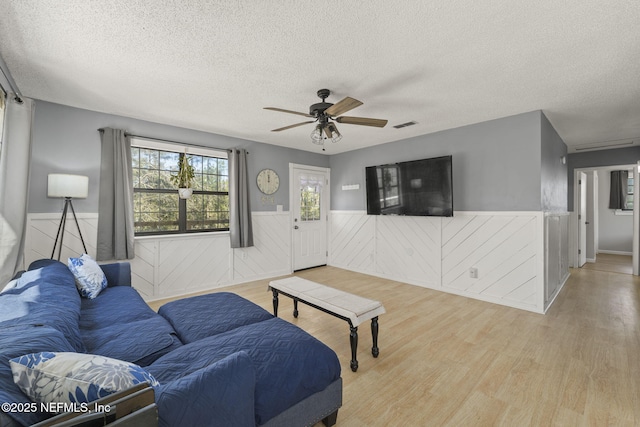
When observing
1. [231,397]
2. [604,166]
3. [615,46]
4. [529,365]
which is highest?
[615,46]

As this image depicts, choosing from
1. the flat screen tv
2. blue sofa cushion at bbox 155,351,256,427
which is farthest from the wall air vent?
blue sofa cushion at bbox 155,351,256,427

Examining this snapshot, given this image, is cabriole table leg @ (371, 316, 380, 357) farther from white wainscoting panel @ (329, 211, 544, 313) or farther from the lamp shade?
the lamp shade

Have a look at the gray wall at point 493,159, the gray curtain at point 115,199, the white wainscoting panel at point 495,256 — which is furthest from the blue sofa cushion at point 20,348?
the gray wall at point 493,159

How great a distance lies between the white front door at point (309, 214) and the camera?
5.51 metres

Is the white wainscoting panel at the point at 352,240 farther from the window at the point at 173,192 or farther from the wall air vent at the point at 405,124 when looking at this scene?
the window at the point at 173,192

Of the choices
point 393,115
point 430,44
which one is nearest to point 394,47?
point 430,44

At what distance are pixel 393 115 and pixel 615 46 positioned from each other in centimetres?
197

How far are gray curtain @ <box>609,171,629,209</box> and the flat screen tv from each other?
20.6ft

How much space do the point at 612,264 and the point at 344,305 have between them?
6.87 metres

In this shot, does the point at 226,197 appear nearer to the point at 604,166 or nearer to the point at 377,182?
the point at 377,182

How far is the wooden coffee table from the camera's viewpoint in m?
2.16

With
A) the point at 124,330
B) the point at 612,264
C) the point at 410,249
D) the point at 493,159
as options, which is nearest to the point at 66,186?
the point at 124,330

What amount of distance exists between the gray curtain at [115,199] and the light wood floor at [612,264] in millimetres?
8086

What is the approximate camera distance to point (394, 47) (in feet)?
6.77
